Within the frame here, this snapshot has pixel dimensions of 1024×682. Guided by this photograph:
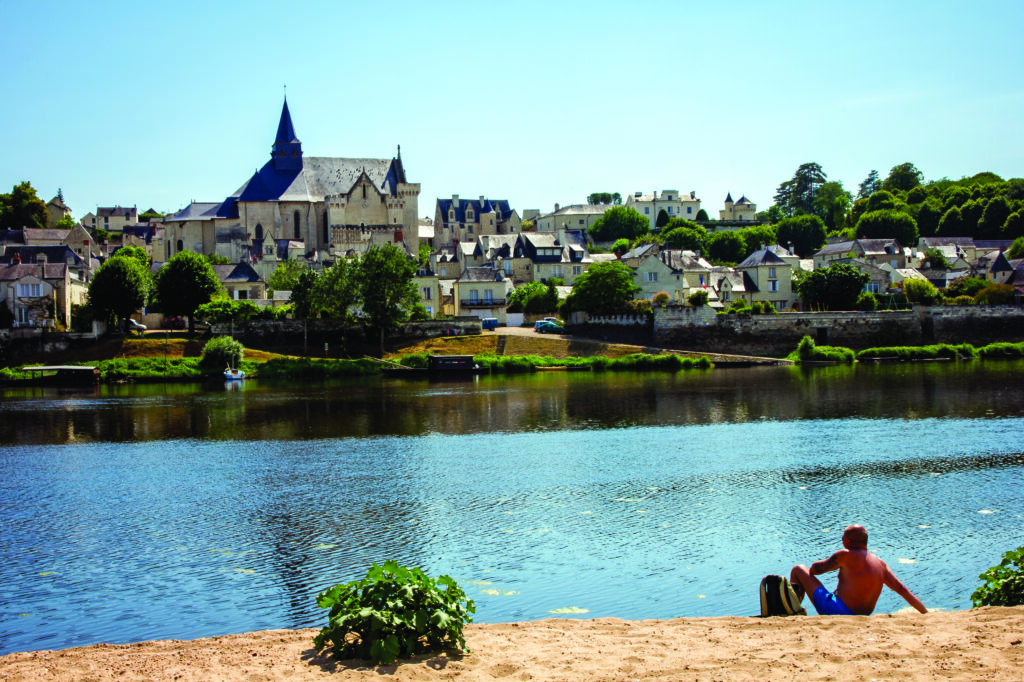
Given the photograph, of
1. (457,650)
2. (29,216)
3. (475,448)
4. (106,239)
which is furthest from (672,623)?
(106,239)

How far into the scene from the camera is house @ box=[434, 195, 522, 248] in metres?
140

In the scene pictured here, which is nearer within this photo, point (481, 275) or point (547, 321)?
point (547, 321)

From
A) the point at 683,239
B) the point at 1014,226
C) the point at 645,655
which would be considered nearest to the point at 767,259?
the point at 683,239

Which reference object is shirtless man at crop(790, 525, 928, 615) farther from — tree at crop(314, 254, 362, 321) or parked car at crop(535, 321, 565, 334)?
parked car at crop(535, 321, 565, 334)

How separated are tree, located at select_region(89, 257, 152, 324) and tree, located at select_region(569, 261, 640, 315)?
3371cm

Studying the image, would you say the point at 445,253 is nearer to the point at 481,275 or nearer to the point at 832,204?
the point at 481,275

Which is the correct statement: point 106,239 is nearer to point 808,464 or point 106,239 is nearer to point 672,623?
point 808,464

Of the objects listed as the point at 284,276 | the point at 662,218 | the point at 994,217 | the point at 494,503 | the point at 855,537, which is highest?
the point at 662,218

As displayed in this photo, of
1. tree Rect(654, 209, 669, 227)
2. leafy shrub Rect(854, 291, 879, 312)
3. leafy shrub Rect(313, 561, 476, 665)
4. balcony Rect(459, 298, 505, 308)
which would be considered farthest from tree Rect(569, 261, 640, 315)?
leafy shrub Rect(313, 561, 476, 665)

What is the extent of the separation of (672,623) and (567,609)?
2.14 meters

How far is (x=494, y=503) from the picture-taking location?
69.8ft

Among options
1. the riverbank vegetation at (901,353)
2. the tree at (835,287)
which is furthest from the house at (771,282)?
the riverbank vegetation at (901,353)

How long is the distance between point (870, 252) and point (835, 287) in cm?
2739

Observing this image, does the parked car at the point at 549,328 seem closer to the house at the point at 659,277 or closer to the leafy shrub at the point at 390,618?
the house at the point at 659,277
